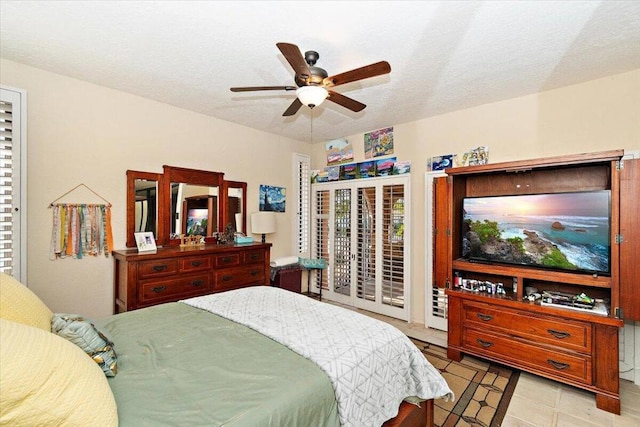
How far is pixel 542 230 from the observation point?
2615 mm

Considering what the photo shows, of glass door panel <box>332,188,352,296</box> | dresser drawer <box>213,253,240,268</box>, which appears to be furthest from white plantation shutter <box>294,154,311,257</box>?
dresser drawer <box>213,253,240,268</box>

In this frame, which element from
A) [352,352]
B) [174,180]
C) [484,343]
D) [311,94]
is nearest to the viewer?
[352,352]

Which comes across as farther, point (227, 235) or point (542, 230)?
point (227, 235)

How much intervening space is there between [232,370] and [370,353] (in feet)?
2.17

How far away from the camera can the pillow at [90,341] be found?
4.04 ft

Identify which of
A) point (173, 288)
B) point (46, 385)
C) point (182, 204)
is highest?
point (182, 204)

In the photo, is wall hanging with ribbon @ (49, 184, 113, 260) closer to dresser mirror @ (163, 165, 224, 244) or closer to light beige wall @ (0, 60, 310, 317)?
light beige wall @ (0, 60, 310, 317)

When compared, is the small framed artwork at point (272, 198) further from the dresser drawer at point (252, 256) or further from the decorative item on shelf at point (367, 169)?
the decorative item on shelf at point (367, 169)

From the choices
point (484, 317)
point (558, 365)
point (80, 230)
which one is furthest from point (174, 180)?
point (558, 365)

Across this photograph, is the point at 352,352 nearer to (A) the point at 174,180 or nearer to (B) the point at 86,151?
(A) the point at 174,180

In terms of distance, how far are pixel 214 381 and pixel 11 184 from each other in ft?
8.59

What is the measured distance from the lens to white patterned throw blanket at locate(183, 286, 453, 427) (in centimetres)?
133

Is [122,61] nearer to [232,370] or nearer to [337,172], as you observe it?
[232,370]

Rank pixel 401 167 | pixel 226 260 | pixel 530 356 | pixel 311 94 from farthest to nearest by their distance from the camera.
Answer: pixel 401 167, pixel 226 260, pixel 530 356, pixel 311 94
